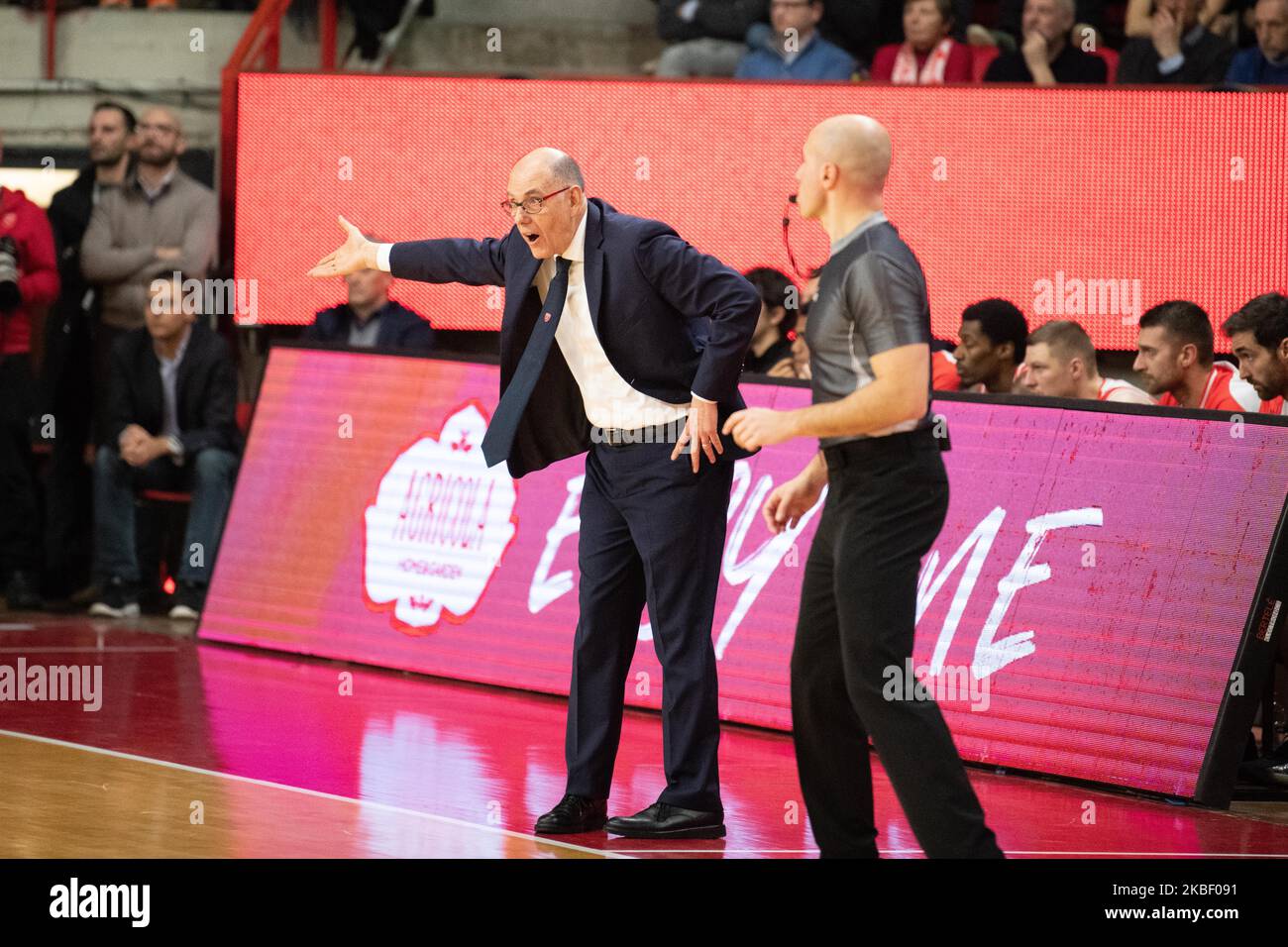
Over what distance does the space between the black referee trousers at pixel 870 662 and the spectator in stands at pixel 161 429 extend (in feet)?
22.1

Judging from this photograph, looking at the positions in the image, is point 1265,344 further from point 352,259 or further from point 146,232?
point 146,232

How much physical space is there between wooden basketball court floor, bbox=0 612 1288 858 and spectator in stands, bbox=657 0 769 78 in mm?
4543

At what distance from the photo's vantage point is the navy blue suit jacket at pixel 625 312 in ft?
19.0

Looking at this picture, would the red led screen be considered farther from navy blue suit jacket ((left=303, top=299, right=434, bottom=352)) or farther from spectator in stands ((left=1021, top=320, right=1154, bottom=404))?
spectator in stands ((left=1021, top=320, right=1154, bottom=404))

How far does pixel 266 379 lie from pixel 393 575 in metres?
1.65

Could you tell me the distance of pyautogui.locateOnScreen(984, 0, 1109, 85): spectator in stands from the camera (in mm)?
10656

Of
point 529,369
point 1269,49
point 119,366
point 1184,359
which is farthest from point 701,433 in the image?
point 119,366

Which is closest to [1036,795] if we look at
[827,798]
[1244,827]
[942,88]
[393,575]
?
[1244,827]

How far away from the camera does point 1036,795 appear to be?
6.89 metres

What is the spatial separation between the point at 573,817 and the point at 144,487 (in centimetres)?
598

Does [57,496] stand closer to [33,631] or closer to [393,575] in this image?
[33,631]

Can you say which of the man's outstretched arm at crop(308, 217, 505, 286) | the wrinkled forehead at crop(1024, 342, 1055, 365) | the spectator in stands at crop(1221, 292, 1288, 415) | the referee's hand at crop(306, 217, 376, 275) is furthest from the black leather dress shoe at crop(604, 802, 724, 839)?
the wrinkled forehead at crop(1024, 342, 1055, 365)

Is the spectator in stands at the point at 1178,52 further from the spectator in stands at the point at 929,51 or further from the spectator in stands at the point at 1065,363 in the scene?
the spectator in stands at the point at 1065,363

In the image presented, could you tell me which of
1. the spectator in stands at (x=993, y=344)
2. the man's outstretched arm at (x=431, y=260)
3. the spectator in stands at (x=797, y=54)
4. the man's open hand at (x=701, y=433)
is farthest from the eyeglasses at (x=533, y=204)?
the spectator in stands at (x=797, y=54)
